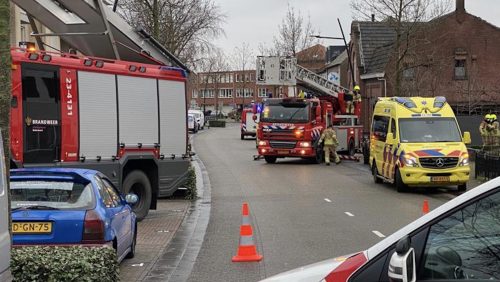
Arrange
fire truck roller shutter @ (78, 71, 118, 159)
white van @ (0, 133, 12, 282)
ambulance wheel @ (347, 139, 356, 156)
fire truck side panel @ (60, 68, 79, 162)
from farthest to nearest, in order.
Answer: ambulance wheel @ (347, 139, 356, 156) < fire truck roller shutter @ (78, 71, 118, 159) < fire truck side panel @ (60, 68, 79, 162) < white van @ (0, 133, 12, 282)

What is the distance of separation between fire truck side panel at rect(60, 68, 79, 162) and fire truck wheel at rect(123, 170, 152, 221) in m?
1.61

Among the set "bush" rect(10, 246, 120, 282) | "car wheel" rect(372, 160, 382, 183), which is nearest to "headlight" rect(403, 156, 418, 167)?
"car wheel" rect(372, 160, 382, 183)

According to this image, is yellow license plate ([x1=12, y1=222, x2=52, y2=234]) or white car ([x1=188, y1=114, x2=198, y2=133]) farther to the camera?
white car ([x1=188, y1=114, x2=198, y2=133])

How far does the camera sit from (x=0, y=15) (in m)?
5.29

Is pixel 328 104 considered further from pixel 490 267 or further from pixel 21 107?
pixel 490 267

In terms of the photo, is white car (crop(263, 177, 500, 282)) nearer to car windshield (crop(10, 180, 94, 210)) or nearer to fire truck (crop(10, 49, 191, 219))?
car windshield (crop(10, 180, 94, 210))

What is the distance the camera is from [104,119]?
38.6 feet

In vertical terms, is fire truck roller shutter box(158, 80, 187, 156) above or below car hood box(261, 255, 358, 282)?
above

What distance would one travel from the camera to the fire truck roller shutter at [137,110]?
40.1 ft

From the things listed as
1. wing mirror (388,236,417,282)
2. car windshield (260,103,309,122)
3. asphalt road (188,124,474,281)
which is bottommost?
asphalt road (188,124,474,281)

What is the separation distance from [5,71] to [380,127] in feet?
51.4

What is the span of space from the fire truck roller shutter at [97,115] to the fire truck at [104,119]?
0.02m

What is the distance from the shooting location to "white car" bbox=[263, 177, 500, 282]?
277 cm

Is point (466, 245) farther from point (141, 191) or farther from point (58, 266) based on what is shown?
point (141, 191)
